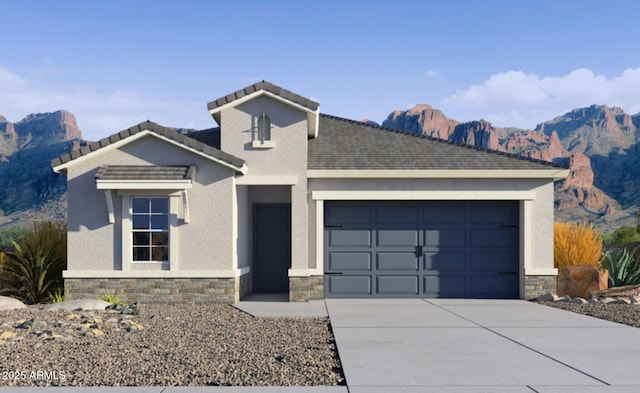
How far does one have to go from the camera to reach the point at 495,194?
15.9 metres

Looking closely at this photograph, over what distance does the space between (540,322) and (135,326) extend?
6985mm

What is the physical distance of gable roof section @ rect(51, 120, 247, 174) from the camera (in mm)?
14406

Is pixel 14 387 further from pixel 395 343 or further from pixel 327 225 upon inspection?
pixel 327 225

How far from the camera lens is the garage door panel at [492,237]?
16125mm

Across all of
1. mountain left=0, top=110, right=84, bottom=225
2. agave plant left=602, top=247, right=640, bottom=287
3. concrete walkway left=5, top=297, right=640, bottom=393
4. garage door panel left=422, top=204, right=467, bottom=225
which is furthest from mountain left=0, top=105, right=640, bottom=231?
concrete walkway left=5, top=297, right=640, bottom=393

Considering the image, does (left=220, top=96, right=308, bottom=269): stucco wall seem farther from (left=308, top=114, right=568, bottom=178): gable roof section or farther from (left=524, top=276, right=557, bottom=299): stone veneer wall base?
(left=524, top=276, right=557, bottom=299): stone veneer wall base

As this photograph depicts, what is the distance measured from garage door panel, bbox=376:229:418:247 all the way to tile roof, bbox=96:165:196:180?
4.67m

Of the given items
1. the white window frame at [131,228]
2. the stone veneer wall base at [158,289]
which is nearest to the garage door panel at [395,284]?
the stone veneer wall base at [158,289]

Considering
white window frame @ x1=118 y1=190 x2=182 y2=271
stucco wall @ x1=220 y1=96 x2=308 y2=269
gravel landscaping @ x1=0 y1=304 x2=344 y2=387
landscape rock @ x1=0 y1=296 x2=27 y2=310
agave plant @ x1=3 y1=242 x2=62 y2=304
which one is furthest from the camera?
stucco wall @ x1=220 y1=96 x2=308 y2=269

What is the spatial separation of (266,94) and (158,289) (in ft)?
16.3

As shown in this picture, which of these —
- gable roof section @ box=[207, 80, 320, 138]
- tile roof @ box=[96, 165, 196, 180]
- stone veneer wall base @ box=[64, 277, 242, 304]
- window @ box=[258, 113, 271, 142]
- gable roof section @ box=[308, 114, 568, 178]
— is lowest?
stone veneer wall base @ box=[64, 277, 242, 304]

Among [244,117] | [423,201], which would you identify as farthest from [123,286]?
[423,201]

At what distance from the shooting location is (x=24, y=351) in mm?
8891

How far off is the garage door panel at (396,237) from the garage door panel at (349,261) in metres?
0.50
